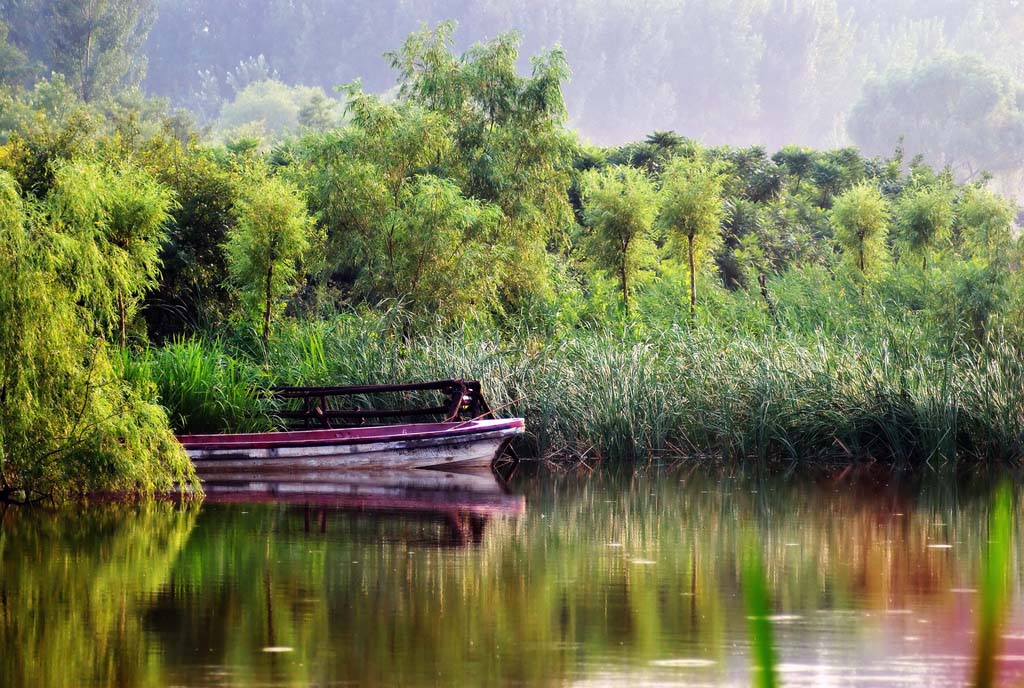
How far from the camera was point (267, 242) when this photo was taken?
68.0ft

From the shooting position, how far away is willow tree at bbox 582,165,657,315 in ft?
83.7

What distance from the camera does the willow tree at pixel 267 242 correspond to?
67.7 feet

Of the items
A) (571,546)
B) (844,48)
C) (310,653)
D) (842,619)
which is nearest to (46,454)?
(571,546)

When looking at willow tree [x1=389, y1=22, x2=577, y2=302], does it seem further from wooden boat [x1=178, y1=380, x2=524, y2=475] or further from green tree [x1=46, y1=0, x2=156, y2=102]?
green tree [x1=46, y1=0, x2=156, y2=102]

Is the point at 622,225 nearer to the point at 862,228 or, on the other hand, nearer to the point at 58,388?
the point at 862,228

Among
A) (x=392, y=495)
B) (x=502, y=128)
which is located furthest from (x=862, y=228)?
(x=392, y=495)

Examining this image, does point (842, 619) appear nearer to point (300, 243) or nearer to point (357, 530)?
point (357, 530)

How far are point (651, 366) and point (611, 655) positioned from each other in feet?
41.8

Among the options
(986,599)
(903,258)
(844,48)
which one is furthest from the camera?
(844,48)

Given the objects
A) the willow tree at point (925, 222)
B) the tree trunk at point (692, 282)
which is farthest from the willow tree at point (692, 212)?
the willow tree at point (925, 222)

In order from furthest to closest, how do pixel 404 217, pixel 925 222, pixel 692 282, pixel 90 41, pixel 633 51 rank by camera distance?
pixel 633 51
pixel 90 41
pixel 925 222
pixel 692 282
pixel 404 217

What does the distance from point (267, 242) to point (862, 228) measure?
13.6m

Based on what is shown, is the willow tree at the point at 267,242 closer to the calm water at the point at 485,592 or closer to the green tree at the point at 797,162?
the calm water at the point at 485,592

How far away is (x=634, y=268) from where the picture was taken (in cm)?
2630
